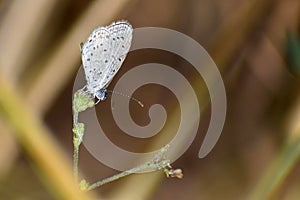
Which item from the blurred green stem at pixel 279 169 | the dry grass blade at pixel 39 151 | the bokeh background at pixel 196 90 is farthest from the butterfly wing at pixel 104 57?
the blurred green stem at pixel 279 169

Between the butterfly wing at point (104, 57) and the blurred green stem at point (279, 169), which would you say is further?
the blurred green stem at point (279, 169)

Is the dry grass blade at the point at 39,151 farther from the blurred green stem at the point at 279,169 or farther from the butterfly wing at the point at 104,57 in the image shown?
the blurred green stem at the point at 279,169

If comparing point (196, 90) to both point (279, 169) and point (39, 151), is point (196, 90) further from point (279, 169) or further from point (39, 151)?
point (39, 151)

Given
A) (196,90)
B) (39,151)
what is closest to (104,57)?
(39,151)

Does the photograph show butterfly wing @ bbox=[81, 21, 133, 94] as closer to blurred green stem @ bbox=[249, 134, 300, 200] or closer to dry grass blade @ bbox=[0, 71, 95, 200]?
dry grass blade @ bbox=[0, 71, 95, 200]

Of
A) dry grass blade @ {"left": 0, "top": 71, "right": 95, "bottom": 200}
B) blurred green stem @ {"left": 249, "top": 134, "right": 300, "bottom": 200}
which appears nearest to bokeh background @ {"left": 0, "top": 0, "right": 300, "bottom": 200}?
blurred green stem @ {"left": 249, "top": 134, "right": 300, "bottom": 200}
